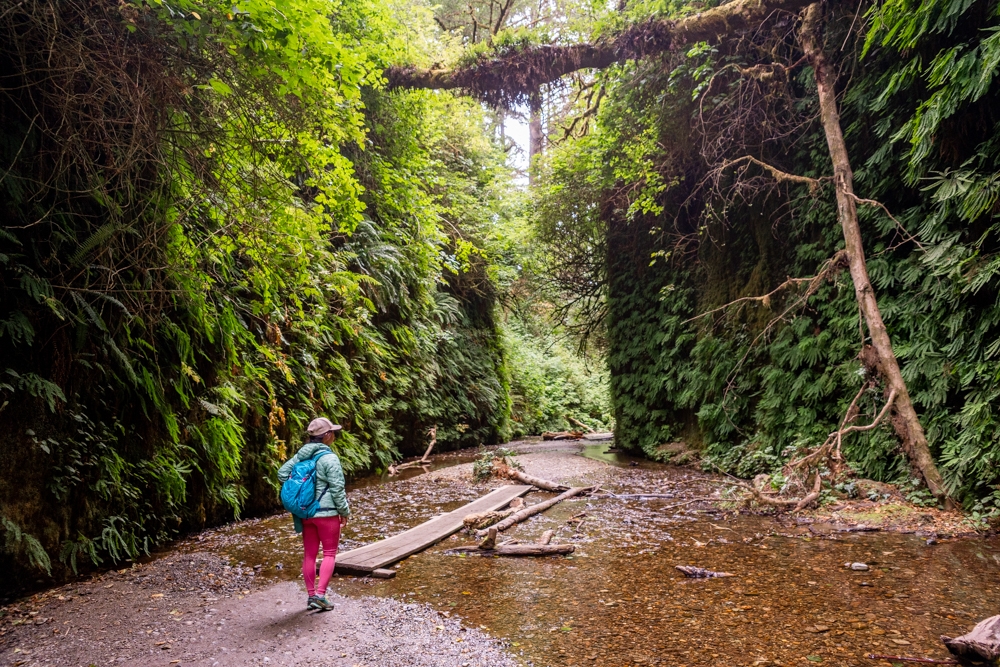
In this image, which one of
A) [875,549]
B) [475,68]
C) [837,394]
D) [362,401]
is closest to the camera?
[875,549]

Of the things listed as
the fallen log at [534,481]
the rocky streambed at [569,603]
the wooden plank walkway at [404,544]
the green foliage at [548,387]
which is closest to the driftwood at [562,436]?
the green foliage at [548,387]

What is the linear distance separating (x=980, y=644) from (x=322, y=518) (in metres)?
4.33

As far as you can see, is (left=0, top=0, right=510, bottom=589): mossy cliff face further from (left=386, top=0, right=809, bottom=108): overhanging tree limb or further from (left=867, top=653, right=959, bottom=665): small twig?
(left=867, top=653, right=959, bottom=665): small twig

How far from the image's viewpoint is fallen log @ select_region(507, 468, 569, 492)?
9.59 meters

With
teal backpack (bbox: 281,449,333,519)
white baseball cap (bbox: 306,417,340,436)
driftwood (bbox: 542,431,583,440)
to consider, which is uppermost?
white baseball cap (bbox: 306,417,340,436)

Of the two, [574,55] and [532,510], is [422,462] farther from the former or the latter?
[574,55]

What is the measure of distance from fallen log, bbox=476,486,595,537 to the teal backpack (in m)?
2.34

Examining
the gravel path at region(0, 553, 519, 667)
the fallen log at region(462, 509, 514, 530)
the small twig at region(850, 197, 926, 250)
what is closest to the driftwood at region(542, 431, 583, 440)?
the fallen log at region(462, 509, 514, 530)

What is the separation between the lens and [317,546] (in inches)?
187

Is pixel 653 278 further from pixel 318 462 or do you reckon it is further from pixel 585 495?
pixel 318 462

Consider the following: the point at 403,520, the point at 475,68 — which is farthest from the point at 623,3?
the point at 403,520

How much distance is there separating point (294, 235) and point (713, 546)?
20.6 feet

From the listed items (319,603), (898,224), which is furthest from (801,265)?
(319,603)

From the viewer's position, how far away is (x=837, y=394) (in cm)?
879
